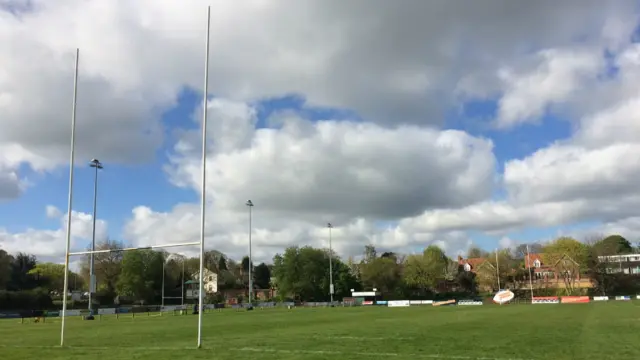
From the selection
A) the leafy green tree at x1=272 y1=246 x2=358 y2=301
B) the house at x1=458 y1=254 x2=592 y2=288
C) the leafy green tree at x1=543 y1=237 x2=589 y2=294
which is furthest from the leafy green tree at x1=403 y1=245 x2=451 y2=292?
the leafy green tree at x1=543 y1=237 x2=589 y2=294

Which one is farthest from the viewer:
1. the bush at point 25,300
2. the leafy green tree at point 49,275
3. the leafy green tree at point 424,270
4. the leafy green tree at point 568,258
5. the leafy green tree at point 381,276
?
the leafy green tree at point 381,276

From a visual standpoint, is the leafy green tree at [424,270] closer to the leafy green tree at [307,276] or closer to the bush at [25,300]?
the leafy green tree at [307,276]

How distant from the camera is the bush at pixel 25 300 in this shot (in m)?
76.2

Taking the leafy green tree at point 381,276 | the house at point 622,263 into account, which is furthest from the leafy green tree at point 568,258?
the leafy green tree at point 381,276

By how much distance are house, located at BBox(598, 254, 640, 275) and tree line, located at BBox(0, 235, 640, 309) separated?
93 cm

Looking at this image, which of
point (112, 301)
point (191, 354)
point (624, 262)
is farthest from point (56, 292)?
point (624, 262)

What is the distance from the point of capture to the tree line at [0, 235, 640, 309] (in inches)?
3829

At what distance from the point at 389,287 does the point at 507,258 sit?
104 ft

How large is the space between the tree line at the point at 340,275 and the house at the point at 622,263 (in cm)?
93

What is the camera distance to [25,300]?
3086 inches

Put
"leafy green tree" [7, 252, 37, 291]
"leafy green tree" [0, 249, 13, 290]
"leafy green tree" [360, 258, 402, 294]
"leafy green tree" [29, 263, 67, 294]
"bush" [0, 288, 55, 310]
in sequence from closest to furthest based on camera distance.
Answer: "bush" [0, 288, 55, 310] → "leafy green tree" [0, 249, 13, 290] → "leafy green tree" [7, 252, 37, 291] → "leafy green tree" [29, 263, 67, 294] → "leafy green tree" [360, 258, 402, 294]

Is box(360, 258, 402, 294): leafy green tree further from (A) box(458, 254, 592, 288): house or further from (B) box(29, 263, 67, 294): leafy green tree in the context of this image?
(B) box(29, 263, 67, 294): leafy green tree

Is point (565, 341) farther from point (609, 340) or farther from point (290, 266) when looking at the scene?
point (290, 266)

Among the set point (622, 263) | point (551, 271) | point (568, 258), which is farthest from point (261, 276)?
point (622, 263)
